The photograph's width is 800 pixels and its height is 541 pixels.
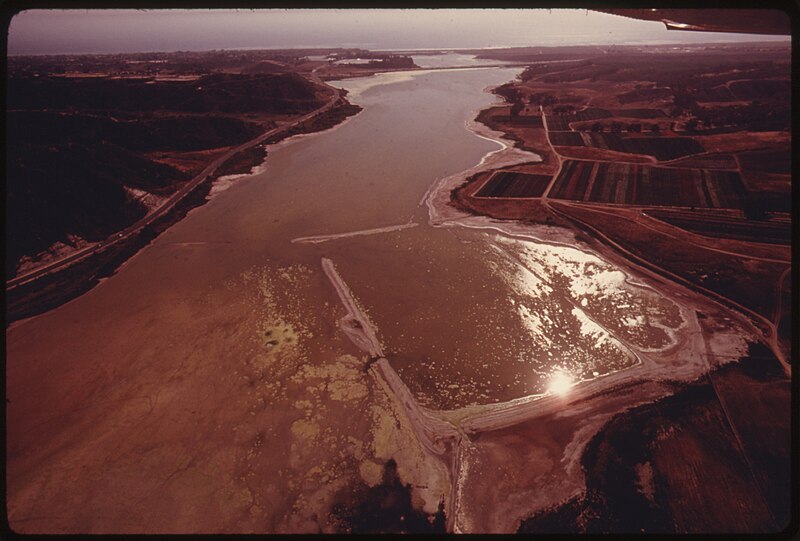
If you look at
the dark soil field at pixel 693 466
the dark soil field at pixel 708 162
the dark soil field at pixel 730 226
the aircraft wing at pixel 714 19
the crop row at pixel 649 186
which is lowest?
the dark soil field at pixel 693 466

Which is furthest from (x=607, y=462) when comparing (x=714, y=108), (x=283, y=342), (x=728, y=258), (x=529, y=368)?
(x=714, y=108)

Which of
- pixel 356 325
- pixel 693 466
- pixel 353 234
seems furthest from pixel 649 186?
pixel 356 325

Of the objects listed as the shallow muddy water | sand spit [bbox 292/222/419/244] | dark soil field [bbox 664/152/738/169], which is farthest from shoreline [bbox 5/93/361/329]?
dark soil field [bbox 664/152/738/169]

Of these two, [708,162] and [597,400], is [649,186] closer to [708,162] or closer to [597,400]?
[708,162]

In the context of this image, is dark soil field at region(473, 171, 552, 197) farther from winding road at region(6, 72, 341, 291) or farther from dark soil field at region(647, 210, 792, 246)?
winding road at region(6, 72, 341, 291)

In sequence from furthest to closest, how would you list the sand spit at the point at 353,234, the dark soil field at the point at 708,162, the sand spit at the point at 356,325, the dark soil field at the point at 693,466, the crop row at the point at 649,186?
1. the dark soil field at the point at 708,162
2. the crop row at the point at 649,186
3. the sand spit at the point at 353,234
4. the sand spit at the point at 356,325
5. the dark soil field at the point at 693,466

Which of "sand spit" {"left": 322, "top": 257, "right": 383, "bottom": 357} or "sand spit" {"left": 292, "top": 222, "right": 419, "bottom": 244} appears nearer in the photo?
"sand spit" {"left": 322, "top": 257, "right": 383, "bottom": 357}

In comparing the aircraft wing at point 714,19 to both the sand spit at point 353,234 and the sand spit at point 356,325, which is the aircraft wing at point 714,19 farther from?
the sand spit at point 353,234

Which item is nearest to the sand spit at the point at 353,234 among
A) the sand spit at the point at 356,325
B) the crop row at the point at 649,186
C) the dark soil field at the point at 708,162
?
the sand spit at the point at 356,325
